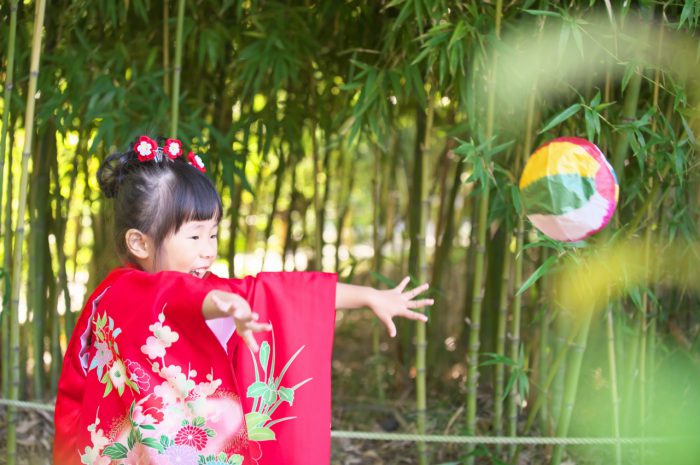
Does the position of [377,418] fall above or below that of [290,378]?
below

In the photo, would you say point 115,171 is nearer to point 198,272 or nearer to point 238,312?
point 198,272

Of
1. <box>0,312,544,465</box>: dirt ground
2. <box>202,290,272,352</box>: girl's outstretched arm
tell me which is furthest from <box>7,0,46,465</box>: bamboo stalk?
<box>202,290,272,352</box>: girl's outstretched arm

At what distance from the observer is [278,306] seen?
5.64 feet

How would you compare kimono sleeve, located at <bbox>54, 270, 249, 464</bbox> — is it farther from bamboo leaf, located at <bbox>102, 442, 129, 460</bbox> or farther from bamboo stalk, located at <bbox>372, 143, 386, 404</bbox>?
bamboo stalk, located at <bbox>372, 143, 386, 404</bbox>

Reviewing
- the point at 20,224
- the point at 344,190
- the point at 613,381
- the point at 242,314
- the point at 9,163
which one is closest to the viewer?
the point at 242,314

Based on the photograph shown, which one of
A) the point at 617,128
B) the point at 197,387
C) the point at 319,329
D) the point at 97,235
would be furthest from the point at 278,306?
the point at 97,235

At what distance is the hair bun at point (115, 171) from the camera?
1.83 m

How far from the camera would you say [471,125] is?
2.40m

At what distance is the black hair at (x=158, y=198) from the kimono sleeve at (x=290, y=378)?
244 mm

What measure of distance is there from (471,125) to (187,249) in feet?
3.34

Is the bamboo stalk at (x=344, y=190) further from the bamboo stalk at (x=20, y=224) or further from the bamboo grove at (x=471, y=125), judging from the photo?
the bamboo stalk at (x=20, y=224)

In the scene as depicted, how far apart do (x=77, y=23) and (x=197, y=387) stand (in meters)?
1.68

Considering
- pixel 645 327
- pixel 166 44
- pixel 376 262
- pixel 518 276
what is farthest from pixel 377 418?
pixel 166 44

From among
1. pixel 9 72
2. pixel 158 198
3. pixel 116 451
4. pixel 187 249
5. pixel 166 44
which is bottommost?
pixel 116 451
